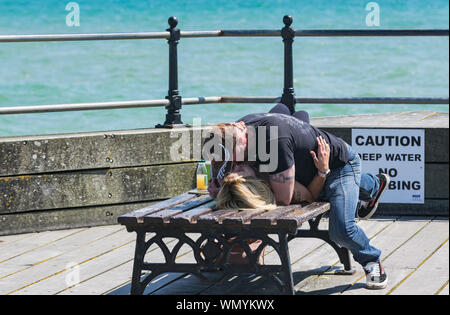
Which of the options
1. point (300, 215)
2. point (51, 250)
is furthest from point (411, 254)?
point (51, 250)

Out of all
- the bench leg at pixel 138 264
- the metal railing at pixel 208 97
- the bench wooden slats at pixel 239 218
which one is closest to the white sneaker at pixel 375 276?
the bench wooden slats at pixel 239 218

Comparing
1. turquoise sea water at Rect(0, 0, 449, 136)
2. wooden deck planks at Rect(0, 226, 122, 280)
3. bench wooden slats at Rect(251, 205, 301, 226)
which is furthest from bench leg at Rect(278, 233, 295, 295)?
turquoise sea water at Rect(0, 0, 449, 136)

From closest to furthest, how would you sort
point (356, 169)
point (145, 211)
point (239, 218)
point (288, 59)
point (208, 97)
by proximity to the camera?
point (239, 218)
point (145, 211)
point (356, 169)
point (208, 97)
point (288, 59)

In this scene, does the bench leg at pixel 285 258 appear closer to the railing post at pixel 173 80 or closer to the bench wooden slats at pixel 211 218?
the bench wooden slats at pixel 211 218

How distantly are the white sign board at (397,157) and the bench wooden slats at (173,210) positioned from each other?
2.12 m

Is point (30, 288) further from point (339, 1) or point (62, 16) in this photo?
point (339, 1)

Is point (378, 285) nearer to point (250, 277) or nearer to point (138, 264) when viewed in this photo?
point (250, 277)

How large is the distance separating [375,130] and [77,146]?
7.90 feet

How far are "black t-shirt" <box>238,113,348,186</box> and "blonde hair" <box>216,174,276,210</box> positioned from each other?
0.41 feet

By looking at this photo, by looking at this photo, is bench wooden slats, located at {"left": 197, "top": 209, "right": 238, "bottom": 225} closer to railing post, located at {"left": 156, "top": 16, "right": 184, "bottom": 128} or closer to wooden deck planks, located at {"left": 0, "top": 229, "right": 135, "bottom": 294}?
wooden deck planks, located at {"left": 0, "top": 229, "right": 135, "bottom": 294}

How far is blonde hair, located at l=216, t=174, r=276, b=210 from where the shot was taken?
4.96m

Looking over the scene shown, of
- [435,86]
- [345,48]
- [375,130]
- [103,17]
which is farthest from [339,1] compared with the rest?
[375,130]

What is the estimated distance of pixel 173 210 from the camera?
16.6 ft

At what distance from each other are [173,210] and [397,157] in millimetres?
2710
